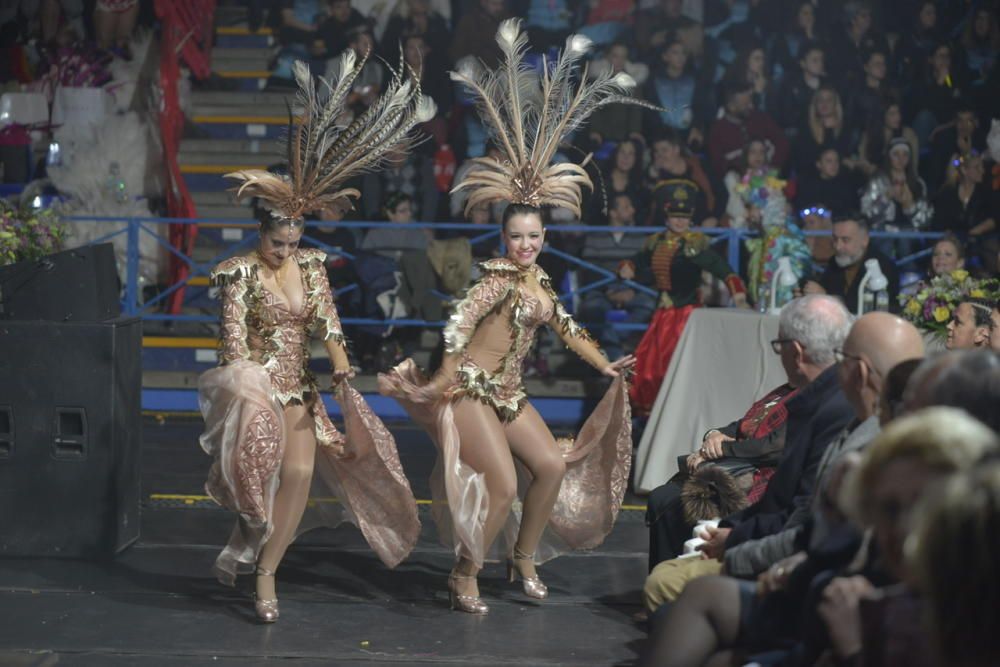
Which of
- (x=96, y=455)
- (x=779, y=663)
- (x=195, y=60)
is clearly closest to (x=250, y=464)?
(x=96, y=455)

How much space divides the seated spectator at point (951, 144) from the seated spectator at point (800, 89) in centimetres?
96

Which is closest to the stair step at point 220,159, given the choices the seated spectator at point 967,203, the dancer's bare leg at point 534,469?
the seated spectator at point 967,203

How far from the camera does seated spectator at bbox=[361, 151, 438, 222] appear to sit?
10.2 meters

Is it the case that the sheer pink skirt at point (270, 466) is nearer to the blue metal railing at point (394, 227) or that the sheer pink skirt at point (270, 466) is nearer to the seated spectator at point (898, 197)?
the blue metal railing at point (394, 227)

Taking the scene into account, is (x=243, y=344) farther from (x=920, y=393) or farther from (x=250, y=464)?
(x=920, y=393)

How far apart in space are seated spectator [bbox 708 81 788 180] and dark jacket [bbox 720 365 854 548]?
21.9 feet

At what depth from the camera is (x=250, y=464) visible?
4.93 metres

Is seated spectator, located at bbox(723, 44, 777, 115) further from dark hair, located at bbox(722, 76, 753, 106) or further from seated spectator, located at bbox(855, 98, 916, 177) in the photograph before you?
seated spectator, located at bbox(855, 98, 916, 177)

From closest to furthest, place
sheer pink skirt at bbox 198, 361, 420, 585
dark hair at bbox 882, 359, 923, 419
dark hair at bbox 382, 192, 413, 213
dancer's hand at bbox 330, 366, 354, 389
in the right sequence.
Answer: dark hair at bbox 882, 359, 923, 419
sheer pink skirt at bbox 198, 361, 420, 585
dancer's hand at bbox 330, 366, 354, 389
dark hair at bbox 382, 192, 413, 213

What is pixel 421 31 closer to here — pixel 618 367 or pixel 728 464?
pixel 618 367

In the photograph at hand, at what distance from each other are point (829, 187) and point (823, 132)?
0.50m

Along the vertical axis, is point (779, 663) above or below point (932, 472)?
below

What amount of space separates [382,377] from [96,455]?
135cm

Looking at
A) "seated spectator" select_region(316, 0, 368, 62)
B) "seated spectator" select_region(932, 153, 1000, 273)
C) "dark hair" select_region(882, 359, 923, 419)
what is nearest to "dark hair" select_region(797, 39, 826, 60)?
"seated spectator" select_region(932, 153, 1000, 273)
